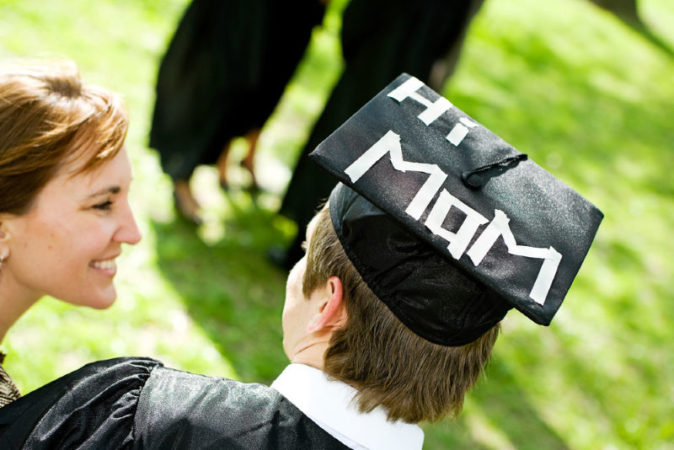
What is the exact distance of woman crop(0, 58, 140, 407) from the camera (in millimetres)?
1984

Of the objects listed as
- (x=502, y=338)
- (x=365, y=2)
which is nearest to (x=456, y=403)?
(x=365, y=2)

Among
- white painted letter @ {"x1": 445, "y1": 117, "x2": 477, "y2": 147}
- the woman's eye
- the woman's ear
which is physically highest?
white painted letter @ {"x1": 445, "y1": 117, "x2": 477, "y2": 147}

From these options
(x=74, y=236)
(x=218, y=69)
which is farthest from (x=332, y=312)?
(x=218, y=69)

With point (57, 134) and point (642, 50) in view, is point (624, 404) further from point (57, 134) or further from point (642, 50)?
point (642, 50)

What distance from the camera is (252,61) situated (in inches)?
175

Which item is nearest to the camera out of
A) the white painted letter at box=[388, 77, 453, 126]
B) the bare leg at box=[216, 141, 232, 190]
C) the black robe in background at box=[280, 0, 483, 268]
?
the white painted letter at box=[388, 77, 453, 126]

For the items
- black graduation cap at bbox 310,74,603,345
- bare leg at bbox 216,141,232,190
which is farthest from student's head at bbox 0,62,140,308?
bare leg at bbox 216,141,232,190

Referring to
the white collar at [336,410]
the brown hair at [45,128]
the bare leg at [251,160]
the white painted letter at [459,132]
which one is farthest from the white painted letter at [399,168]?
the bare leg at [251,160]

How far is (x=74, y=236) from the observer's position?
7.00 feet

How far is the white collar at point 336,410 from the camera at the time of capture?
1.60 metres

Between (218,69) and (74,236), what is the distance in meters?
2.69

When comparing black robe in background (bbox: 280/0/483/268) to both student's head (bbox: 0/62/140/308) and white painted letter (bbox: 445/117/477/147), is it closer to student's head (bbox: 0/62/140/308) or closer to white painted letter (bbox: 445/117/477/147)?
student's head (bbox: 0/62/140/308)

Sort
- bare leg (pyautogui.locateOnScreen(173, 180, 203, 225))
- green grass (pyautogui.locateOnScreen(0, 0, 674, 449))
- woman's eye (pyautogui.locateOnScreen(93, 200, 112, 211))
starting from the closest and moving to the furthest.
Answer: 1. woman's eye (pyautogui.locateOnScreen(93, 200, 112, 211))
2. green grass (pyautogui.locateOnScreen(0, 0, 674, 449))
3. bare leg (pyautogui.locateOnScreen(173, 180, 203, 225))

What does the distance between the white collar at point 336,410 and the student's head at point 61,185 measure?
2.89 feet
